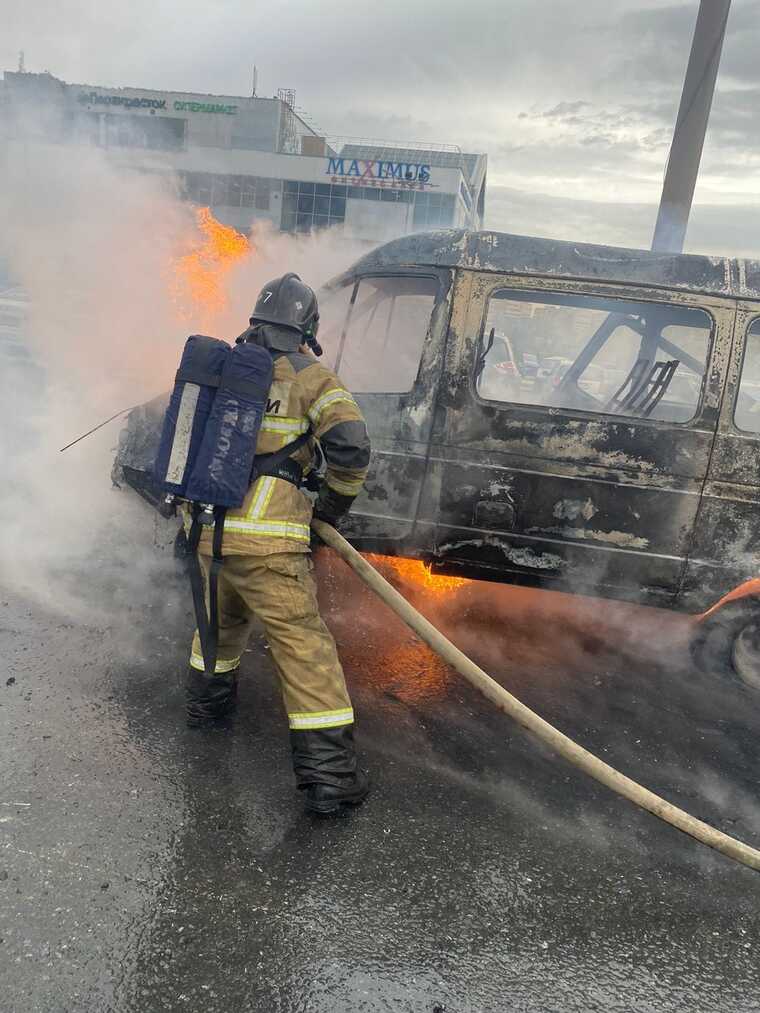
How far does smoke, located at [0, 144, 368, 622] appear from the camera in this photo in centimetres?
600

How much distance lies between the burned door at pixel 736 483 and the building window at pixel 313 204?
4462cm

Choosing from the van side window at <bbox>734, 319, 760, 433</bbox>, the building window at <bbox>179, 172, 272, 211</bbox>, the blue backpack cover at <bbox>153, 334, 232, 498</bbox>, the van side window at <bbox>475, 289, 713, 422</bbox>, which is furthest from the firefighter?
the building window at <bbox>179, 172, 272, 211</bbox>

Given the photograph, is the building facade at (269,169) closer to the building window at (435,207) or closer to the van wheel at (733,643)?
the building window at (435,207)

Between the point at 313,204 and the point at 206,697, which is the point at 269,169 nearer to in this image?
the point at 313,204

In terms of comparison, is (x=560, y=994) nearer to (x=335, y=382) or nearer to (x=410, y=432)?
(x=335, y=382)

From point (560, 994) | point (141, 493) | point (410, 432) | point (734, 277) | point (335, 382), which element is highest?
point (734, 277)

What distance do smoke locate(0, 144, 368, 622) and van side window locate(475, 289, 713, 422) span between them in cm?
294

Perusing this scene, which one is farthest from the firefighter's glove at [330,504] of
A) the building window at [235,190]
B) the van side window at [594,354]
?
the building window at [235,190]

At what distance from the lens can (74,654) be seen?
13.1ft

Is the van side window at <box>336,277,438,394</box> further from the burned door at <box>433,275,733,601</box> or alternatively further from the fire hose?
the fire hose

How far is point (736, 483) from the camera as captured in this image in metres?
4.11

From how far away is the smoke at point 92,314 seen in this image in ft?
19.7

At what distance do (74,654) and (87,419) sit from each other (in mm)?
4389

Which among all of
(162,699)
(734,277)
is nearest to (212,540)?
(162,699)
